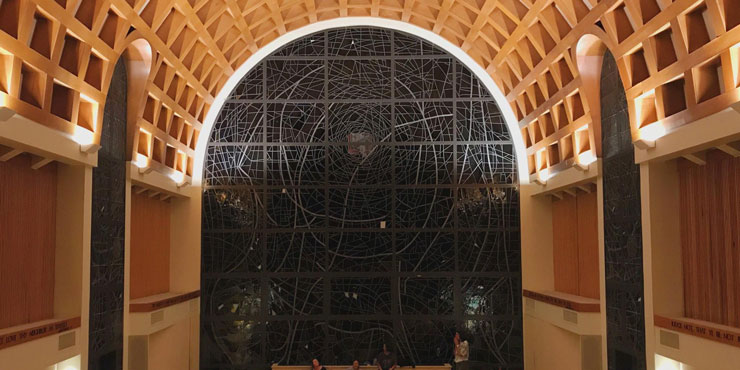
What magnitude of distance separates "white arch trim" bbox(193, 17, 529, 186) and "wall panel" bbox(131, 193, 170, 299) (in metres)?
2.37

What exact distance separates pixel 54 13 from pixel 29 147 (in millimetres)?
2727

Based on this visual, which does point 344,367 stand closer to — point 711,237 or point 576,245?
point 576,245

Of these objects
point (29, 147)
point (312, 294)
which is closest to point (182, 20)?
point (29, 147)

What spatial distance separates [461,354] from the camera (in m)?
24.1

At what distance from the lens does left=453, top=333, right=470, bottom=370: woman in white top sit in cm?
2411

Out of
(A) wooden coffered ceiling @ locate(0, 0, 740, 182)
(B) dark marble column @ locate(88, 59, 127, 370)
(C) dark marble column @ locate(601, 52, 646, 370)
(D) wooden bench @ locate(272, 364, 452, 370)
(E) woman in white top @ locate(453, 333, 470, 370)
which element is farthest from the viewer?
(D) wooden bench @ locate(272, 364, 452, 370)

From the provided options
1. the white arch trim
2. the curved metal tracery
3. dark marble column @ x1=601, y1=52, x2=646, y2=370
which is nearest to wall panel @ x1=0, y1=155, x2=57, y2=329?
the curved metal tracery

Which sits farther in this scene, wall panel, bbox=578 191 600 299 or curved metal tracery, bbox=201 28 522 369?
curved metal tracery, bbox=201 28 522 369

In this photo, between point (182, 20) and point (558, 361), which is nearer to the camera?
point (182, 20)

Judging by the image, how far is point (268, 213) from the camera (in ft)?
83.7

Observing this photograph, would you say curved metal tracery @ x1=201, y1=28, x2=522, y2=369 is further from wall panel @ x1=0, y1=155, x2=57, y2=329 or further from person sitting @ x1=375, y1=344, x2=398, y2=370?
wall panel @ x1=0, y1=155, x2=57, y2=329

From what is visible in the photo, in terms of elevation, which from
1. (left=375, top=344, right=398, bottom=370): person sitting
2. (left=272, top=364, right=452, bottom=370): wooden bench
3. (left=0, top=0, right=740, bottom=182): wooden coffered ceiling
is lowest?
(left=272, top=364, right=452, bottom=370): wooden bench

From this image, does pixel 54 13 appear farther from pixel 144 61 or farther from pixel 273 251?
pixel 273 251

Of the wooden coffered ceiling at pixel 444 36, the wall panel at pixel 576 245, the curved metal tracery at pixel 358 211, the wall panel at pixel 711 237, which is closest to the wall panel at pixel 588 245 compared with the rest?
the wall panel at pixel 576 245
